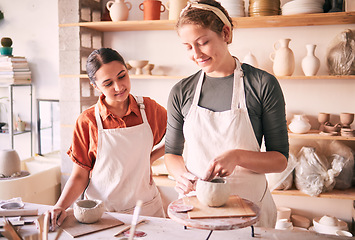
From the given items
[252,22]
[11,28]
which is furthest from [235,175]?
[11,28]

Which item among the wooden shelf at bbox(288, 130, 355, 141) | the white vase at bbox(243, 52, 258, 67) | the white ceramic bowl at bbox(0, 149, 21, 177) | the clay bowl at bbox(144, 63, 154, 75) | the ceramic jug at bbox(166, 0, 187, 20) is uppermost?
the ceramic jug at bbox(166, 0, 187, 20)

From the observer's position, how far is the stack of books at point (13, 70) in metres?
3.56

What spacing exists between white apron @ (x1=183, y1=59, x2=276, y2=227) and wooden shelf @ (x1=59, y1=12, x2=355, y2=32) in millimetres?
1502

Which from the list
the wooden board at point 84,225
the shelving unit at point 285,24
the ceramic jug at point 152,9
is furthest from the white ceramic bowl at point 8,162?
the wooden board at point 84,225

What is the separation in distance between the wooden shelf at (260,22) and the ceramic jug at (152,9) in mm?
69

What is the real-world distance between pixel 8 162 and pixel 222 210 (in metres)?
2.33

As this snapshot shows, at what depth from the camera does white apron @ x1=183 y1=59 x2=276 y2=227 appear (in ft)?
4.82

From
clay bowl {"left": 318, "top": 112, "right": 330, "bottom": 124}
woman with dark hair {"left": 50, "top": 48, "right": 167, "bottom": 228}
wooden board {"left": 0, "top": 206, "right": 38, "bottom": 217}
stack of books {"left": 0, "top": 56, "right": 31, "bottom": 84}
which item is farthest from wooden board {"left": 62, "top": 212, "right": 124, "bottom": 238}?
stack of books {"left": 0, "top": 56, "right": 31, "bottom": 84}

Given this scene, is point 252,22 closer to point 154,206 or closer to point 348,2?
point 348,2

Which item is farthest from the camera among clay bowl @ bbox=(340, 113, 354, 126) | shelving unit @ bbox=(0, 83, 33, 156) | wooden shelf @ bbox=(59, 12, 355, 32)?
shelving unit @ bbox=(0, 83, 33, 156)

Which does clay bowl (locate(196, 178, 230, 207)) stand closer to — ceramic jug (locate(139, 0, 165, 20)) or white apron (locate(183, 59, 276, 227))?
white apron (locate(183, 59, 276, 227))

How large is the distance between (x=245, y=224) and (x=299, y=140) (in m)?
2.30

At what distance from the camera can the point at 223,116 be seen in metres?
1.49

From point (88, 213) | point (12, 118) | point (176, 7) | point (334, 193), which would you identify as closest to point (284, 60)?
point (176, 7)
